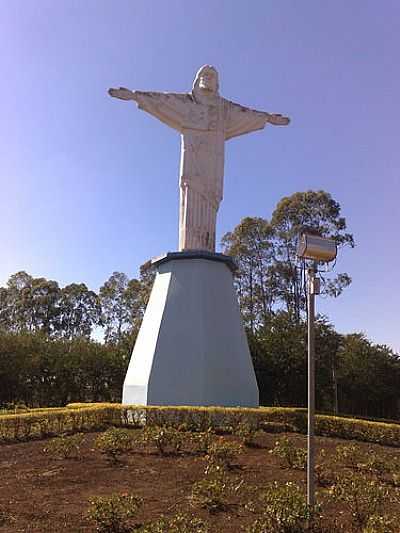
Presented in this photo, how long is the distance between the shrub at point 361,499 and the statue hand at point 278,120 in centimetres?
1086

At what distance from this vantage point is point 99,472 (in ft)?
21.6

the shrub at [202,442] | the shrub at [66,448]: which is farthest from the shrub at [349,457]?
the shrub at [66,448]

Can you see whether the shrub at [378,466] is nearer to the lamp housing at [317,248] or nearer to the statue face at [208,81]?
the lamp housing at [317,248]

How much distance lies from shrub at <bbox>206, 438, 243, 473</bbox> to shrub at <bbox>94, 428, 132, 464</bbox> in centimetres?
123

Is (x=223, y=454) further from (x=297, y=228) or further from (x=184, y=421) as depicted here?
(x=297, y=228)

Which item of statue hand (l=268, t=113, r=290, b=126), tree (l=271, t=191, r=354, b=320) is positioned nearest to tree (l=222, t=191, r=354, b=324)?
tree (l=271, t=191, r=354, b=320)

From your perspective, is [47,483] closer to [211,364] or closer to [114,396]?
[211,364]

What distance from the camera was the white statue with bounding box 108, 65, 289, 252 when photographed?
1323 cm

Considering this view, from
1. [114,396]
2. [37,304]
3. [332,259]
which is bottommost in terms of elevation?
[114,396]

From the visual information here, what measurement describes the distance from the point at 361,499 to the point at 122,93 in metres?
11.0

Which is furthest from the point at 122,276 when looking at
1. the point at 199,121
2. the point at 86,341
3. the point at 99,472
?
the point at 99,472

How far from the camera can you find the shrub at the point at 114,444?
7284 millimetres

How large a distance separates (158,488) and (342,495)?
6.44 feet

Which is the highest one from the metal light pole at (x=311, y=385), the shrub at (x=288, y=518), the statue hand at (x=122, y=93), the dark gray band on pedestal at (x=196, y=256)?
the statue hand at (x=122, y=93)
